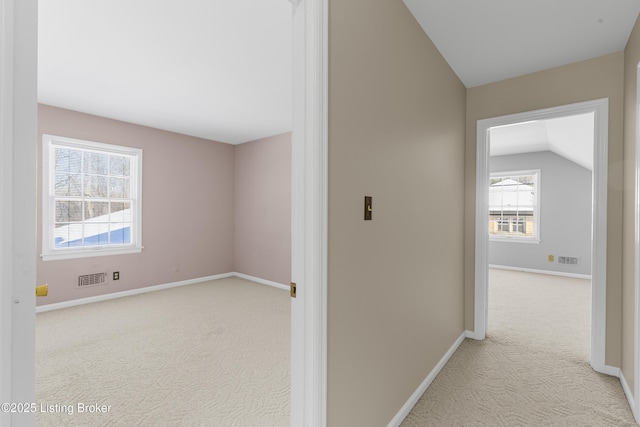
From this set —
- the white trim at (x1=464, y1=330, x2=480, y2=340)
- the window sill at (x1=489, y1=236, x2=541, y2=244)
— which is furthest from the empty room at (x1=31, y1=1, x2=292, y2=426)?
the window sill at (x1=489, y1=236, x2=541, y2=244)

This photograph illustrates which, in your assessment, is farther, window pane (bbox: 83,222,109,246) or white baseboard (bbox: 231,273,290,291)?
white baseboard (bbox: 231,273,290,291)

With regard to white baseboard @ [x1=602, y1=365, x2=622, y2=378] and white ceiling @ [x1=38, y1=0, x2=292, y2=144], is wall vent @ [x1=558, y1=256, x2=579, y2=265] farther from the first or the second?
white ceiling @ [x1=38, y1=0, x2=292, y2=144]

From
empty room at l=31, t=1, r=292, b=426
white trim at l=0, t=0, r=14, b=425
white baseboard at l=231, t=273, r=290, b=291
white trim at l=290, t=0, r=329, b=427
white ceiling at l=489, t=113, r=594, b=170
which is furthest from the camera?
white baseboard at l=231, t=273, r=290, b=291

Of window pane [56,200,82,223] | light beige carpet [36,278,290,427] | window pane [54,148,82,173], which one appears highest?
window pane [54,148,82,173]

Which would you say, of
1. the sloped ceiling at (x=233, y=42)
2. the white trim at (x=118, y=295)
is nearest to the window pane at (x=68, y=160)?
the sloped ceiling at (x=233, y=42)

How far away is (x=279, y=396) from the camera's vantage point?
7.03ft

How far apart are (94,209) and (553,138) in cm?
709

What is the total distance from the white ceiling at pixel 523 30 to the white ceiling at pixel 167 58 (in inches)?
43.4

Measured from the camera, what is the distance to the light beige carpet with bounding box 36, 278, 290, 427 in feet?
6.43

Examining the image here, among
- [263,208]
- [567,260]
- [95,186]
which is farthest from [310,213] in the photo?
[567,260]

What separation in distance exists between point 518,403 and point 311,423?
168cm

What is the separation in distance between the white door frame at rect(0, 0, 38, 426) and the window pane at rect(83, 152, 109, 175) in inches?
175

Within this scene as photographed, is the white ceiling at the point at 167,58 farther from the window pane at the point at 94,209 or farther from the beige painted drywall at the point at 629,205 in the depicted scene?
the beige painted drywall at the point at 629,205

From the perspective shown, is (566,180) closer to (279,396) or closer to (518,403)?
(518,403)
